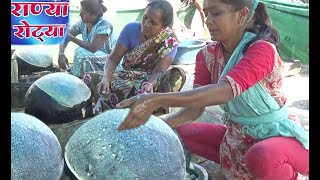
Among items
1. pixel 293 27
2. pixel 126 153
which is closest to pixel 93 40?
pixel 126 153

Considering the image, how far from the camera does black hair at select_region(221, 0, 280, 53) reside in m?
2.37

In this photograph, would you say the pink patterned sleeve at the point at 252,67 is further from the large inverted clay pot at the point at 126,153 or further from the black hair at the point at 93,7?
the black hair at the point at 93,7

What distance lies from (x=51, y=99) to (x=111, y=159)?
1.48 m

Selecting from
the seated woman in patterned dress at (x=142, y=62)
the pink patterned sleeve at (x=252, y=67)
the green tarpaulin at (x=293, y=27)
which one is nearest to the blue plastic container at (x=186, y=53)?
the green tarpaulin at (x=293, y=27)

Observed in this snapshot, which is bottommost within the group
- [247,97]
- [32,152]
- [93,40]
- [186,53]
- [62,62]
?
[186,53]

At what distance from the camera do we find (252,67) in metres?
2.22

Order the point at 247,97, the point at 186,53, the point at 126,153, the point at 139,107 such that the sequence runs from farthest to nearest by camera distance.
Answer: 1. the point at 186,53
2. the point at 247,97
3. the point at 126,153
4. the point at 139,107

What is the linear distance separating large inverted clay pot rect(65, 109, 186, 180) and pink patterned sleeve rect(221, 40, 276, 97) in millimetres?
414

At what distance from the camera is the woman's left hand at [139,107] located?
6.32ft

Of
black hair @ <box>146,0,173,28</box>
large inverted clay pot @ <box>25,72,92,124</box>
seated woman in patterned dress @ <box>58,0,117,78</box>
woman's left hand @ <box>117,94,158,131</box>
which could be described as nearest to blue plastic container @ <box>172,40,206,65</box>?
seated woman in patterned dress @ <box>58,0,117,78</box>

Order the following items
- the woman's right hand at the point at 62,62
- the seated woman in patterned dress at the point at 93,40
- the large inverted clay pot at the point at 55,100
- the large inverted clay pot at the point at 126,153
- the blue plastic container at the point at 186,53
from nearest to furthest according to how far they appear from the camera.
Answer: the large inverted clay pot at the point at 126,153, the large inverted clay pot at the point at 55,100, the seated woman in patterned dress at the point at 93,40, the woman's right hand at the point at 62,62, the blue plastic container at the point at 186,53

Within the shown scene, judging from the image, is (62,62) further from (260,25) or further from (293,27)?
(293,27)

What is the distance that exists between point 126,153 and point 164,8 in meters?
2.01

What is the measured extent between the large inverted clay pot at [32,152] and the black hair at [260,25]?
1.14 m
